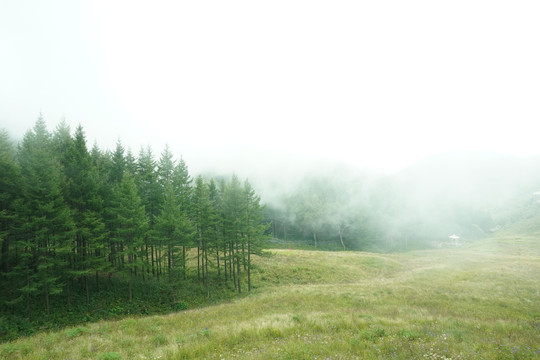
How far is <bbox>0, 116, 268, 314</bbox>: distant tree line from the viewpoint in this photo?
2023 cm

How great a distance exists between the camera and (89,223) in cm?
2278

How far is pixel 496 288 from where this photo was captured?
20.9m

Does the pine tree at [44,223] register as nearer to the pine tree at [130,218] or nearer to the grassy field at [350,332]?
the pine tree at [130,218]

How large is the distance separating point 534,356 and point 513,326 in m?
5.66

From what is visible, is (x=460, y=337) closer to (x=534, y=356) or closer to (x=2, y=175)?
(x=534, y=356)

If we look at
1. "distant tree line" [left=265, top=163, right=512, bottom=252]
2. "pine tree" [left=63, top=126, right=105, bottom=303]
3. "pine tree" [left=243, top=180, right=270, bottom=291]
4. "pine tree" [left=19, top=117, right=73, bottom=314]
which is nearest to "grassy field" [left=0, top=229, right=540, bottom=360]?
"pine tree" [left=19, top=117, right=73, bottom=314]

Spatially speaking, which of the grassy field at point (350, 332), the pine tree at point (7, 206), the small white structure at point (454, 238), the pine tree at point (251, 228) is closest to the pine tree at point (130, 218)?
the pine tree at point (7, 206)

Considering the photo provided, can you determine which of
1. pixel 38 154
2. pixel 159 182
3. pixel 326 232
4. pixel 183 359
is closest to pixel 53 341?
pixel 183 359

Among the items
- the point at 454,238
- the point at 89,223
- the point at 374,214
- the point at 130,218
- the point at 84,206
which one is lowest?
the point at 454,238

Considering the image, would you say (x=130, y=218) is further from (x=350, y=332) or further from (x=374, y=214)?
(x=374, y=214)

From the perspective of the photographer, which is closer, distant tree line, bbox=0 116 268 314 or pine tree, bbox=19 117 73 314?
pine tree, bbox=19 117 73 314

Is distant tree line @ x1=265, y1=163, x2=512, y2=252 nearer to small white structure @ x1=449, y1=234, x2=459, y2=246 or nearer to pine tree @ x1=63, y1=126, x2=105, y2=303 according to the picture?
small white structure @ x1=449, y1=234, x2=459, y2=246

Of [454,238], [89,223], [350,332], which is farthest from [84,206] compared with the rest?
[454,238]

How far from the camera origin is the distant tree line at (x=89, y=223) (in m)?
20.2
